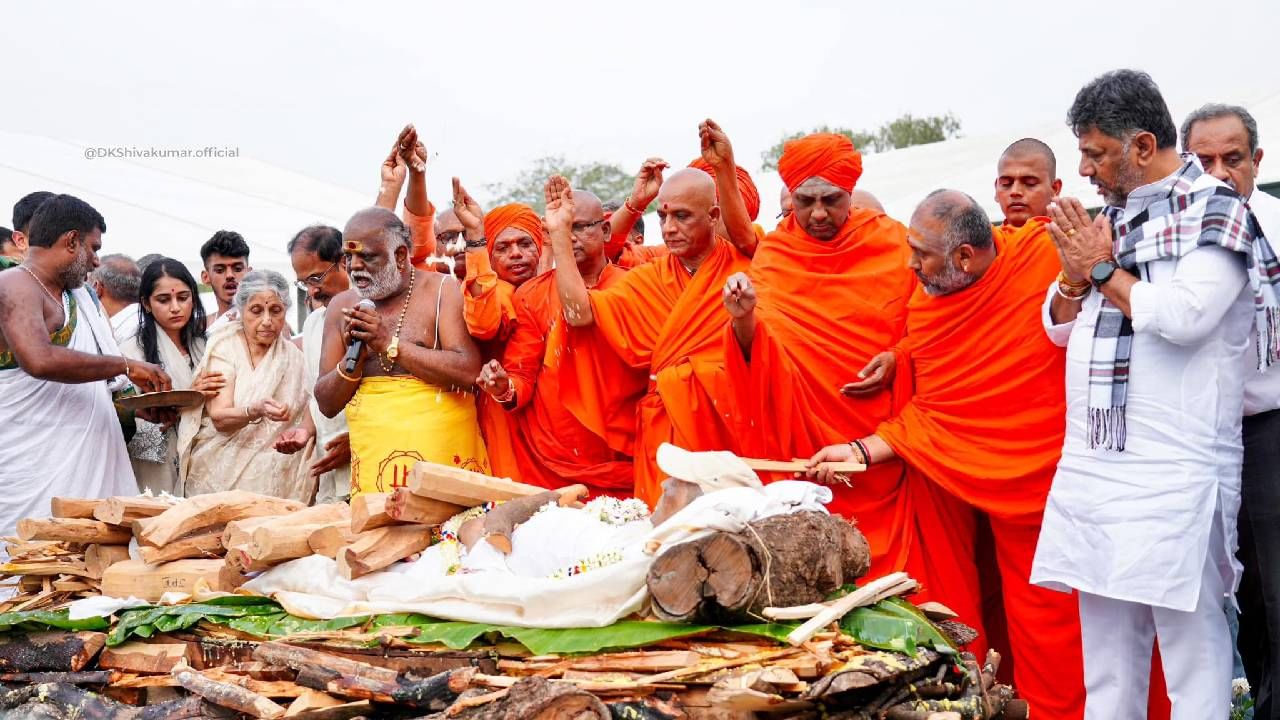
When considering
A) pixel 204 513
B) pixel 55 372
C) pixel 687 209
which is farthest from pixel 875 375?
pixel 55 372

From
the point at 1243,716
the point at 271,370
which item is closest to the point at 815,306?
the point at 1243,716

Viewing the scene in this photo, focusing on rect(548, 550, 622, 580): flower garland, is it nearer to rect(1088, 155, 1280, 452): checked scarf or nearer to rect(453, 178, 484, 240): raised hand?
rect(1088, 155, 1280, 452): checked scarf

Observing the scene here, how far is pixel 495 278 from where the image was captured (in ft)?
19.9

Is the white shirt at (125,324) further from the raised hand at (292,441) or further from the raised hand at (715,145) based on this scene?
the raised hand at (715,145)

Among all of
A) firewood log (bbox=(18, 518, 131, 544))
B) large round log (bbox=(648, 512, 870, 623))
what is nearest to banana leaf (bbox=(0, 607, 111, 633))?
firewood log (bbox=(18, 518, 131, 544))

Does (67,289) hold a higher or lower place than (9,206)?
lower

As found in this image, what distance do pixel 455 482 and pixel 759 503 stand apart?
1334mm

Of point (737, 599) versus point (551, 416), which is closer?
point (737, 599)

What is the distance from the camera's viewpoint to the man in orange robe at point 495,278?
599 centimetres

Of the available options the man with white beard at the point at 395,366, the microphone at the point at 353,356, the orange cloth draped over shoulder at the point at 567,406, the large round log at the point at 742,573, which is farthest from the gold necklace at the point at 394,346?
the large round log at the point at 742,573

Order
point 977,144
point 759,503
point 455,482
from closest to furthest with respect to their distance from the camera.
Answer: point 759,503 → point 455,482 → point 977,144

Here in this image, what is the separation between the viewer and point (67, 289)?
22.0 ft

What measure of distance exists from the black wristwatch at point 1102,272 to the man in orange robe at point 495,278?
9.35ft

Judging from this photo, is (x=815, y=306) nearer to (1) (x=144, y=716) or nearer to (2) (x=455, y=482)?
(2) (x=455, y=482)
